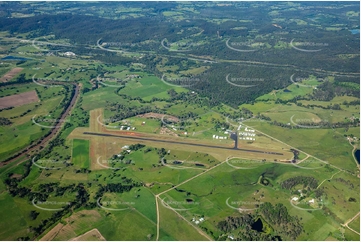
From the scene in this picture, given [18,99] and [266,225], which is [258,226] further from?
[18,99]

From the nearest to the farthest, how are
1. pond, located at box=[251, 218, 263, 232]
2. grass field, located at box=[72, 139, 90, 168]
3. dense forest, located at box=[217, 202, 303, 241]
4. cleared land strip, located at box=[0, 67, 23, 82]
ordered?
dense forest, located at box=[217, 202, 303, 241], pond, located at box=[251, 218, 263, 232], grass field, located at box=[72, 139, 90, 168], cleared land strip, located at box=[0, 67, 23, 82]

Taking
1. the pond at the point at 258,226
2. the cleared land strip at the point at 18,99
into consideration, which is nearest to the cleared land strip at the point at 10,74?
the cleared land strip at the point at 18,99

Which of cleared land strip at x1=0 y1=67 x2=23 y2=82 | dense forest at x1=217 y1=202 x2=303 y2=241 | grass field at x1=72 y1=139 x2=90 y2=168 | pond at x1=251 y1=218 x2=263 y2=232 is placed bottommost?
pond at x1=251 y1=218 x2=263 y2=232

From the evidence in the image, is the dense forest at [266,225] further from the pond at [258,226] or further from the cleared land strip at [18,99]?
the cleared land strip at [18,99]

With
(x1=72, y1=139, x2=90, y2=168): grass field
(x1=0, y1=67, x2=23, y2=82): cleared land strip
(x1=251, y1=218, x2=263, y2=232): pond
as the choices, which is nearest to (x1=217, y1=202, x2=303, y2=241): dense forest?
(x1=251, y1=218, x2=263, y2=232): pond

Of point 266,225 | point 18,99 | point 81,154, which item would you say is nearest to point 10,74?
point 18,99

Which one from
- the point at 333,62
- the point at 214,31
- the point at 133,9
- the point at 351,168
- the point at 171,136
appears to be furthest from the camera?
the point at 133,9

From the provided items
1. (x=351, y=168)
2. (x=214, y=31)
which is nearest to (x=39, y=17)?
(x=214, y=31)

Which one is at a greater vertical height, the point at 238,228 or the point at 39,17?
the point at 39,17

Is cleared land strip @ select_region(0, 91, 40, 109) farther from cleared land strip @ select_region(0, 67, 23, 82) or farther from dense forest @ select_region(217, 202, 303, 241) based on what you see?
dense forest @ select_region(217, 202, 303, 241)

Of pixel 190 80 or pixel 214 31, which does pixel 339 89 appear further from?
pixel 214 31

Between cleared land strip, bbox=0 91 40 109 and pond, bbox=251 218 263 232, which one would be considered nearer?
pond, bbox=251 218 263 232
